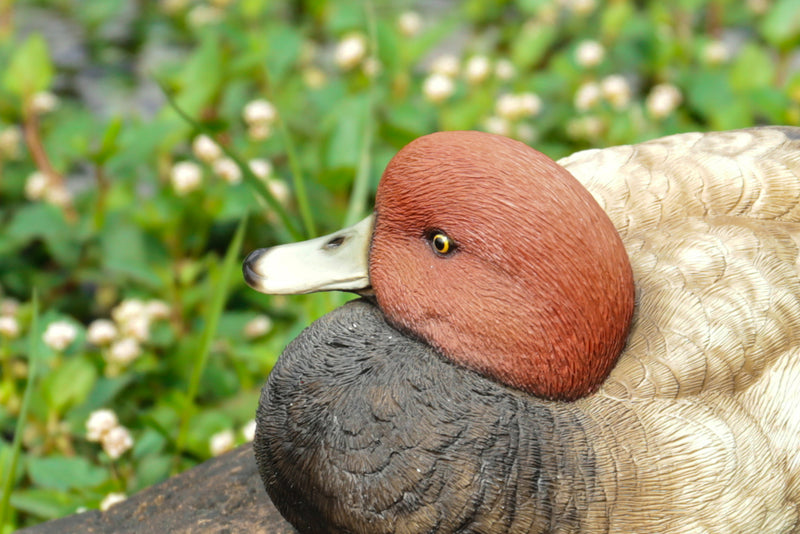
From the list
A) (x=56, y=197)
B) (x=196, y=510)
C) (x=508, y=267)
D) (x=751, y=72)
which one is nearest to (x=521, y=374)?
(x=508, y=267)

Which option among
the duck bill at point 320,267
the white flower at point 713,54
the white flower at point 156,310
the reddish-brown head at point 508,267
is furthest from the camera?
the white flower at point 713,54

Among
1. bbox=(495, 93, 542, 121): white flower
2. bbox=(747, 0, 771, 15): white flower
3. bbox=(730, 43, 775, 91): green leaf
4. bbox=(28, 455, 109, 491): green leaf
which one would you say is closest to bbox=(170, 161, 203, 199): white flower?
bbox=(28, 455, 109, 491): green leaf

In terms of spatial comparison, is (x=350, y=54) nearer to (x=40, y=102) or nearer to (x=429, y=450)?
(x=40, y=102)

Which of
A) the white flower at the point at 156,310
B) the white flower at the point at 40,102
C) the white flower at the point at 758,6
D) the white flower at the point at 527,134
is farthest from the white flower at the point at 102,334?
the white flower at the point at 758,6

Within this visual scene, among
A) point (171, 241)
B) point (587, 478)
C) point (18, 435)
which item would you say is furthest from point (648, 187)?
point (171, 241)

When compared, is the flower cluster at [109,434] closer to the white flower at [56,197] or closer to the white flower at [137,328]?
the white flower at [137,328]

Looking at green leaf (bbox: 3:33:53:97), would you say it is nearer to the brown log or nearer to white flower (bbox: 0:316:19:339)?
white flower (bbox: 0:316:19:339)

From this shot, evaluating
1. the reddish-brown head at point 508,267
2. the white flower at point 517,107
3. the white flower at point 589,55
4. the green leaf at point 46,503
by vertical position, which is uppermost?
the reddish-brown head at point 508,267
